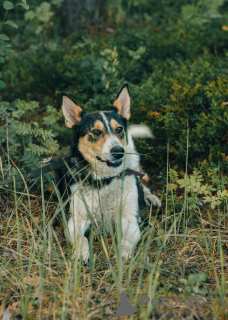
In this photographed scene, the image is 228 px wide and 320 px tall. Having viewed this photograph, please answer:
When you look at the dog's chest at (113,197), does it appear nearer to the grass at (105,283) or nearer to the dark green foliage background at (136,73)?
the grass at (105,283)

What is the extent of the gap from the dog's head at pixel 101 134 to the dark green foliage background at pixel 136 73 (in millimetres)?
610

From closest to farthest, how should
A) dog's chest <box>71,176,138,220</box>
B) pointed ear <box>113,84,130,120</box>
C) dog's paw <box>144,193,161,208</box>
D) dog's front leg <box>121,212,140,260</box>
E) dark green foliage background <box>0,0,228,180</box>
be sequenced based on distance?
dog's front leg <box>121,212,140,260</box> < dog's chest <box>71,176,138,220</box> < pointed ear <box>113,84,130,120</box> < dog's paw <box>144,193,161,208</box> < dark green foliage background <box>0,0,228,180</box>

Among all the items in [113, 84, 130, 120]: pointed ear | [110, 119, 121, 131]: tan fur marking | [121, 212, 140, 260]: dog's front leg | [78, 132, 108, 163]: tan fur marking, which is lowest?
[121, 212, 140, 260]: dog's front leg

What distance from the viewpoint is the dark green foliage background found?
185 inches

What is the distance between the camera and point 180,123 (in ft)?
15.6

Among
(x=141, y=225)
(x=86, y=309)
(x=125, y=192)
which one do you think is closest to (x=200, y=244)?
(x=141, y=225)

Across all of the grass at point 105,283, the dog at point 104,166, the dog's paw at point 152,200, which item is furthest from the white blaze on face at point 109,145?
the dog's paw at point 152,200

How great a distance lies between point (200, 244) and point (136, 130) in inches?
65.1

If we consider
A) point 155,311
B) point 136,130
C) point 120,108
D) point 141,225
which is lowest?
point 141,225

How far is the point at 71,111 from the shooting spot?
4066 mm

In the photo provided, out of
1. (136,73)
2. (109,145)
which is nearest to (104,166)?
(109,145)

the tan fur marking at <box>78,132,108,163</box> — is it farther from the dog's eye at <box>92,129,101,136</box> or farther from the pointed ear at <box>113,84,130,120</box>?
the pointed ear at <box>113,84,130,120</box>

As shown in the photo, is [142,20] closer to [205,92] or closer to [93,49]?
[93,49]

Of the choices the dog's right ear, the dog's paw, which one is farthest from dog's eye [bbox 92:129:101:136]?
the dog's paw
